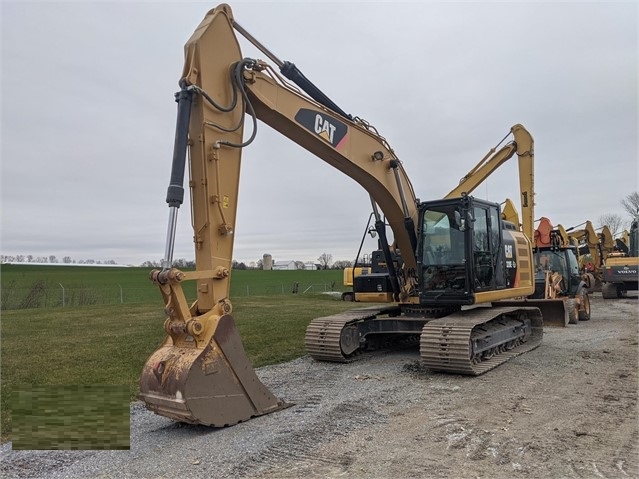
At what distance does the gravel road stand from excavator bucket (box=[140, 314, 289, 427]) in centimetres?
22

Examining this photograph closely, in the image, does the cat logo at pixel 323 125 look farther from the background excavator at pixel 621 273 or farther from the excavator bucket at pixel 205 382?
the background excavator at pixel 621 273

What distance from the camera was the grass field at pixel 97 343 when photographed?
27.2 ft

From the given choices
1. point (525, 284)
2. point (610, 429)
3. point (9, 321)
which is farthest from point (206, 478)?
point (9, 321)

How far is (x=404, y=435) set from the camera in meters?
5.09

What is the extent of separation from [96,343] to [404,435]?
9.10 metres

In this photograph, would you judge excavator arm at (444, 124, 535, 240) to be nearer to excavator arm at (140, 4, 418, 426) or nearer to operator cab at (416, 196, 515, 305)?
operator cab at (416, 196, 515, 305)

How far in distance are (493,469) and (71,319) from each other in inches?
649

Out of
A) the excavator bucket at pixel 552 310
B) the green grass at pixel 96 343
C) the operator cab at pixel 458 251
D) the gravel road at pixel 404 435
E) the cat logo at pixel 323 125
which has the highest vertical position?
the cat logo at pixel 323 125

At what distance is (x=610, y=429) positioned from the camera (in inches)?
207

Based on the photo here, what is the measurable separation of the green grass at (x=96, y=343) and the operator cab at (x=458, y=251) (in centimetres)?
309

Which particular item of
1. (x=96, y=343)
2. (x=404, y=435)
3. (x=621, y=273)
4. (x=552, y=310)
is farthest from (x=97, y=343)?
(x=621, y=273)

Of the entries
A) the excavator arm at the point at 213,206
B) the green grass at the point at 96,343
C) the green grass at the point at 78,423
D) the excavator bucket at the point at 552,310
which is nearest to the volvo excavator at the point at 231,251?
the excavator arm at the point at 213,206

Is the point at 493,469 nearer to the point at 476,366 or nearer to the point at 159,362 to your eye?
the point at 159,362

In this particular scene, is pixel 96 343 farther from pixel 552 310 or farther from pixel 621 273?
pixel 621 273
